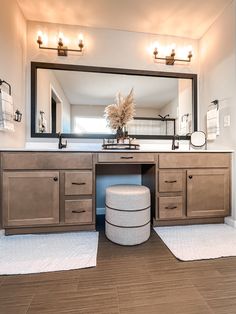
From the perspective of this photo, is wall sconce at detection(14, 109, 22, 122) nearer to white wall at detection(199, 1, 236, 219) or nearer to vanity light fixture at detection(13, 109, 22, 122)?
vanity light fixture at detection(13, 109, 22, 122)

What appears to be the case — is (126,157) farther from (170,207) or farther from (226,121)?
(226,121)

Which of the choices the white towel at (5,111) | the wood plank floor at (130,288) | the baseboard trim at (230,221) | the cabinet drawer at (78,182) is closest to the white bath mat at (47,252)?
the wood plank floor at (130,288)

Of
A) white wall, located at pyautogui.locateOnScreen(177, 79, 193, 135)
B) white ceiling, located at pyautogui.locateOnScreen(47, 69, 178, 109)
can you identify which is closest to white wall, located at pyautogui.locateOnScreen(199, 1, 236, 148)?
white wall, located at pyautogui.locateOnScreen(177, 79, 193, 135)

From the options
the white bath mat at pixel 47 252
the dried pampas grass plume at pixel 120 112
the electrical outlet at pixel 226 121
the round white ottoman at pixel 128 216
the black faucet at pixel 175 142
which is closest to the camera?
the white bath mat at pixel 47 252

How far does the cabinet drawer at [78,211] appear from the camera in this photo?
1.86 m

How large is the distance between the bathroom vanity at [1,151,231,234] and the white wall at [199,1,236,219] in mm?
274

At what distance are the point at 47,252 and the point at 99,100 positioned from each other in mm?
1818

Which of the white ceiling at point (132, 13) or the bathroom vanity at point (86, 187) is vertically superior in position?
the white ceiling at point (132, 13)

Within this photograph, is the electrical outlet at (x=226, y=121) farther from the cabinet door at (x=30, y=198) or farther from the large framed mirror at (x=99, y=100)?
the cabinet door at (x=30, y=198)

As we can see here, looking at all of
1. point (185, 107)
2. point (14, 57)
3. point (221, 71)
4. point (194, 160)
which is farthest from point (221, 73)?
point (14, 57)

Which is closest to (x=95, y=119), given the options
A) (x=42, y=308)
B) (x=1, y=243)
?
(x=1, y=243)

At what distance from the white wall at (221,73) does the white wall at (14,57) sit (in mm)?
2354

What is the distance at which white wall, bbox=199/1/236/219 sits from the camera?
2090mm

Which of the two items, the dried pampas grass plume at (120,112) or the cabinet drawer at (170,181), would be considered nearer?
the cabinet drawer at (170,181)
